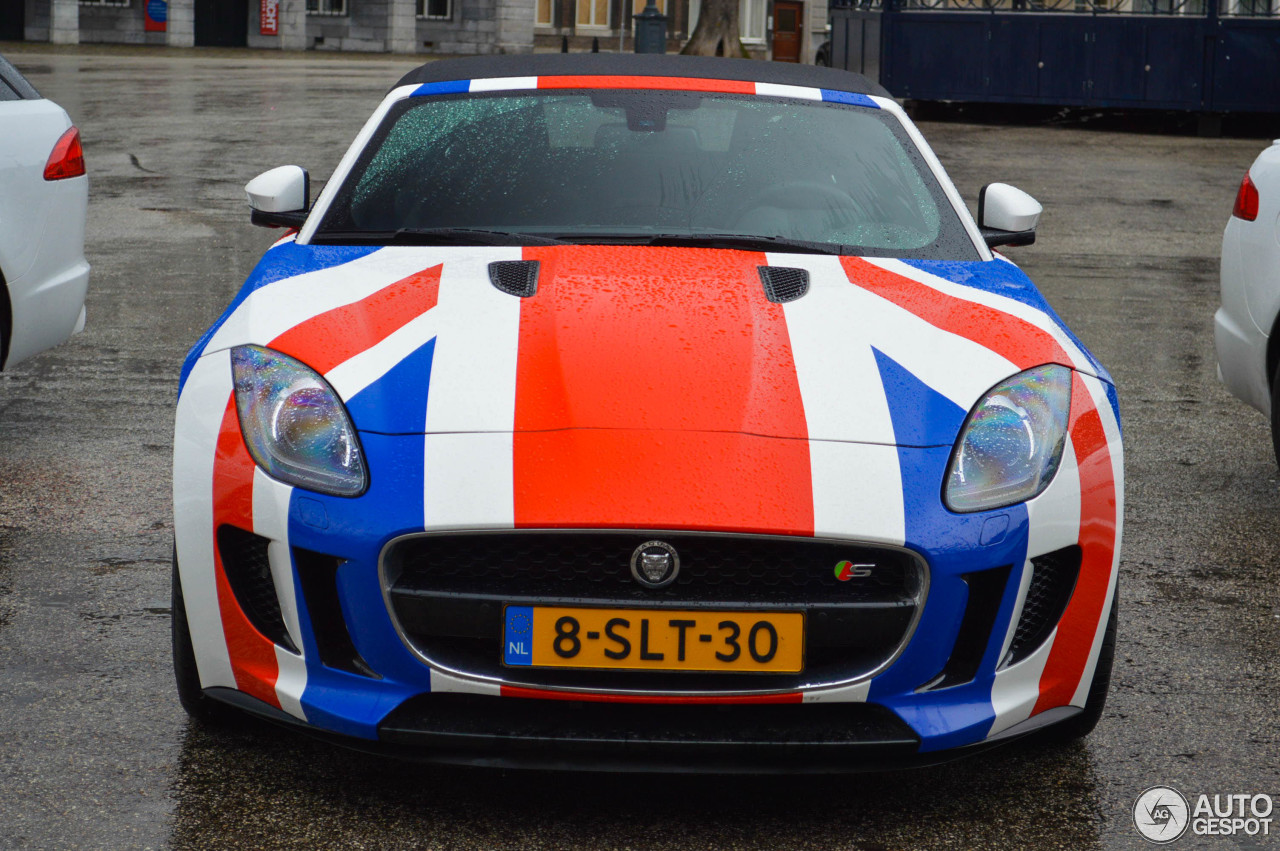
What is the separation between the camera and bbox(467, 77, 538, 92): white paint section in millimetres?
4066

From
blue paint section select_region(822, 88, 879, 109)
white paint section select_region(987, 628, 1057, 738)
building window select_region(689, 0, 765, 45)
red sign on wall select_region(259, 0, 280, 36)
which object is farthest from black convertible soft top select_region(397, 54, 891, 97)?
building window select_region(689, 0, 765, 45)

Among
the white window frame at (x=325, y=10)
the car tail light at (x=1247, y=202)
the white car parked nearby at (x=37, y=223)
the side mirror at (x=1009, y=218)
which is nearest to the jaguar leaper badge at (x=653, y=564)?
the side mirror at (x=1009, y=218)

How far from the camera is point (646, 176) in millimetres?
3814

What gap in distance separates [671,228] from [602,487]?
1.20 metres

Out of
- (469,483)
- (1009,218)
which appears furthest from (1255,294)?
(469,483)

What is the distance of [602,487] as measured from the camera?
259cm

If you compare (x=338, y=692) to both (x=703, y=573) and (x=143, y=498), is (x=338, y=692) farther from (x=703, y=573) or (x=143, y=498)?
(x=143, y=498)

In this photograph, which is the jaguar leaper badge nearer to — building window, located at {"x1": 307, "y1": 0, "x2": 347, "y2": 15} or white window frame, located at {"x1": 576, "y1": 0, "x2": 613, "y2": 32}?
building window, located at {"x1": 307, "y1": 0, "x2": 347, "y2": 15}

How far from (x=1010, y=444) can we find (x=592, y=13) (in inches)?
2041

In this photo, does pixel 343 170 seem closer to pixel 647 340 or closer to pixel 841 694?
pixel 647 340

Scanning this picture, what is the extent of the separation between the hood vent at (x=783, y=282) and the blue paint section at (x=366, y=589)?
2.93 ft

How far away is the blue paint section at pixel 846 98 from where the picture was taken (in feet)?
13.5

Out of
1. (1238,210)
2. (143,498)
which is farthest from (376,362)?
(1238,210)

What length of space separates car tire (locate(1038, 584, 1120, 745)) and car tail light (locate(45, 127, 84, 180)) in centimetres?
384
